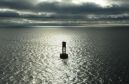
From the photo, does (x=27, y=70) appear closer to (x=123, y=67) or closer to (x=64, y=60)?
(x=64, y=60)

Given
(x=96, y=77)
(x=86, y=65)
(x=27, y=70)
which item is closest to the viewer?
(x=96, y=77)

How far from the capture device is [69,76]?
2692 inches

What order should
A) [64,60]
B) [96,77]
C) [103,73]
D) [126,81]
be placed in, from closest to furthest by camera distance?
1. [126,81]
2. [96,77]
3. [103,73]
4. [64,60]

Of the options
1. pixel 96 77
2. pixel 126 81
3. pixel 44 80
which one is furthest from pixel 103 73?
pixel 44 80

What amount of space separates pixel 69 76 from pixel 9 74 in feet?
67.7

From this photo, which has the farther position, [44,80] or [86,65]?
[86,65]

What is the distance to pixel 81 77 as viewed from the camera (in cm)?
6694

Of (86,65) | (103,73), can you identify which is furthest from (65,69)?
(103,73)

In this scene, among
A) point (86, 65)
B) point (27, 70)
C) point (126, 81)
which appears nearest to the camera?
point (126, 81)

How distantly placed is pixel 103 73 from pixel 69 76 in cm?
1228

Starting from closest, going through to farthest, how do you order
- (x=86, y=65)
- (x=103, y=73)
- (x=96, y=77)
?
(x=96, y=77) < (x=103, y=73) < (x=86, y=65)

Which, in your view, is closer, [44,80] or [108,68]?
[44,80]

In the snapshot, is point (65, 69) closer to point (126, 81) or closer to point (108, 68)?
point (108, 68)

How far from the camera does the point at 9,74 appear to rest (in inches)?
2741
